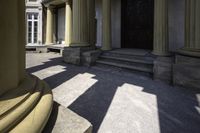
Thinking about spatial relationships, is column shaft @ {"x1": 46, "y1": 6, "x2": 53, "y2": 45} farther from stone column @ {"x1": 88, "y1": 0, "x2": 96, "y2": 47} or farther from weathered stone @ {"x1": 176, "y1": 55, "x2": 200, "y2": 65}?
weathered stone @ {"x1": 176, "y1": 55, "x2": 200, "y2": 65}

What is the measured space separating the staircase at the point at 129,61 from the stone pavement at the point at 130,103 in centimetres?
56

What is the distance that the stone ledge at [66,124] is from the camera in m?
1.72

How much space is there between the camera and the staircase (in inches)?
231

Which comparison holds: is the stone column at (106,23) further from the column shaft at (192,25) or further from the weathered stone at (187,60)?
the weathered stone at (187,60)

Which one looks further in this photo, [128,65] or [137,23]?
[137,23]

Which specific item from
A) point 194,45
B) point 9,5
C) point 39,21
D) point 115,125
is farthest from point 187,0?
point 39,21

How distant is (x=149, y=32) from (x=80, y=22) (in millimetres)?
3440

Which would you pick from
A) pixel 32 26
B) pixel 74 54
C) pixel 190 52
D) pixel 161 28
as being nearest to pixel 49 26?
pixel 32 26

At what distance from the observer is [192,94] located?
4.09 m

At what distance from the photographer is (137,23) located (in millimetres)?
9031

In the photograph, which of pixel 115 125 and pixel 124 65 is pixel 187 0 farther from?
pixel 115 125

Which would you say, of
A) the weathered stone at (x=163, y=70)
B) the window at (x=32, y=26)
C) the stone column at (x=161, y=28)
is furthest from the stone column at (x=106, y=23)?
the window at (x=32, y=26)

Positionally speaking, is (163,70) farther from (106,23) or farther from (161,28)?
(106,23)

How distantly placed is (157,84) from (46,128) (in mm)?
3790
